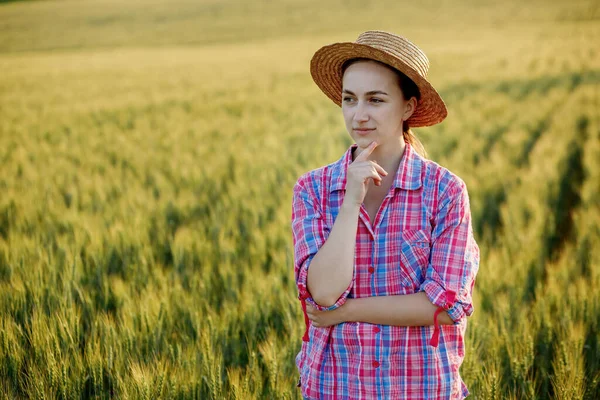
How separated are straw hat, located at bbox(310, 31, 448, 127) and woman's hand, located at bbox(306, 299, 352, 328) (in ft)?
2.11

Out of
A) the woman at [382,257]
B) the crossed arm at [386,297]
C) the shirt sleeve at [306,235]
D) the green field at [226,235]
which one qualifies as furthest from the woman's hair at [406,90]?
the green field at [226,235]

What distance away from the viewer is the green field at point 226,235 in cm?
220

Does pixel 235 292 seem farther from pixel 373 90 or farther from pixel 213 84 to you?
pixel 213 84

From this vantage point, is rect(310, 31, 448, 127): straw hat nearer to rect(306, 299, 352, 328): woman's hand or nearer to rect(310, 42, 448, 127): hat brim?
rect(310, 42, 448, 127): hat brim

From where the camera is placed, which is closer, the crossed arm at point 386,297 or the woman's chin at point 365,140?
the crossed arm at point 386,297

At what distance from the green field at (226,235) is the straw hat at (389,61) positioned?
0.99 metres

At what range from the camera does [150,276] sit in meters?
3.05

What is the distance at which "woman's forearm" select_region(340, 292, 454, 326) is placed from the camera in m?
1.51

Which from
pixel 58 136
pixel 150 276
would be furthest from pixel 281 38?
pixel 150 276

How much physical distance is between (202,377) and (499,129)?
672 centimetres

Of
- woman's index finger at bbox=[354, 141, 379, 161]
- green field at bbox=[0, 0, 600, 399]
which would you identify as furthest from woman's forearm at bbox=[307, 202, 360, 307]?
green field at bbox=[0, 0, 600, 399]

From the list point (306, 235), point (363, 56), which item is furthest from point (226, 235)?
point (363, 56)

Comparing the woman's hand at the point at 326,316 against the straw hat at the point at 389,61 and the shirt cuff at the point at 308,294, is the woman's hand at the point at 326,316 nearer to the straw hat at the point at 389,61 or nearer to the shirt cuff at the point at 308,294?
the shirt cuff at the point at 308,294

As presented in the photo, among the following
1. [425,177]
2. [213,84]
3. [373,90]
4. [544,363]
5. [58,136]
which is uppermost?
[213,84]
